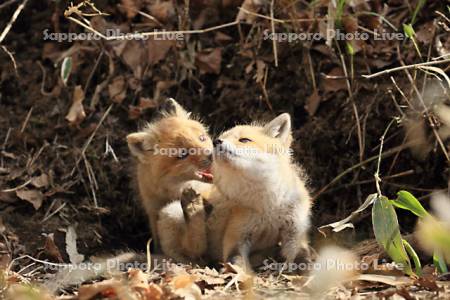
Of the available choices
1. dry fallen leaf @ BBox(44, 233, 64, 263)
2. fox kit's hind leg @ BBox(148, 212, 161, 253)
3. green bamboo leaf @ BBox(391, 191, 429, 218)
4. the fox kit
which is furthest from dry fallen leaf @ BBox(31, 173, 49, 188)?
green bamboo leaf @ BBox(391, 191, 429, 218)

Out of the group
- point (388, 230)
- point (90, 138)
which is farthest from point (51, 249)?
point (388, 230)

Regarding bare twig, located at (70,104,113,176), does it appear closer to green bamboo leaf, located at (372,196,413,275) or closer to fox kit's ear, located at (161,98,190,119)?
fox kit's ear, located at (161,98,190,119)

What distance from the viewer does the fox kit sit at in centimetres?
686

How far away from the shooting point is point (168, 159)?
693cm

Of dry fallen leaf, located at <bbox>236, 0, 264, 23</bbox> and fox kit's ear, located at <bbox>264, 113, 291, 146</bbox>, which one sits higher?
dry fallen leaf, located at <bbox>236, 0, 264, 23</bbox>

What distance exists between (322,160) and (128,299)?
161 inches

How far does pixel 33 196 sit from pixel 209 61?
248cm

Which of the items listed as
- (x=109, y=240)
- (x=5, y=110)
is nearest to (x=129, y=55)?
(x=5, y=110)

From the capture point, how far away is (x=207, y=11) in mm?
8008

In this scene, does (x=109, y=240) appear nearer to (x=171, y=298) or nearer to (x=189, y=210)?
(x=189, y=210)

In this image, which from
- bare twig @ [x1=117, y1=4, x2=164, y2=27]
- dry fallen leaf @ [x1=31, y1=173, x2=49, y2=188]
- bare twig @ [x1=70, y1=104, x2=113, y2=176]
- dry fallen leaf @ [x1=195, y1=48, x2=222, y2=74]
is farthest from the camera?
bare twig @ [x1=117, y1=4, x2=164, y2=27]

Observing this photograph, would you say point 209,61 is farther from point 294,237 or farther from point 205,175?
point 294,237

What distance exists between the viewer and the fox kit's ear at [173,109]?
285 inches

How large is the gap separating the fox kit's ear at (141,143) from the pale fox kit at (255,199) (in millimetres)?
1189
